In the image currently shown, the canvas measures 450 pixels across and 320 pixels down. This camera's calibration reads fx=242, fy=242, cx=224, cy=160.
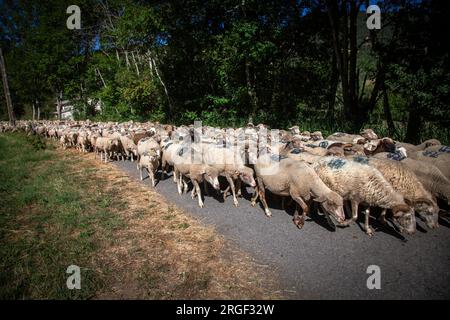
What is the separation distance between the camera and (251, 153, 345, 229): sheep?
5004mm

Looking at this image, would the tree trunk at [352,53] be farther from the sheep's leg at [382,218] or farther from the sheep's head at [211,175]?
the sheep's head at [211,175]

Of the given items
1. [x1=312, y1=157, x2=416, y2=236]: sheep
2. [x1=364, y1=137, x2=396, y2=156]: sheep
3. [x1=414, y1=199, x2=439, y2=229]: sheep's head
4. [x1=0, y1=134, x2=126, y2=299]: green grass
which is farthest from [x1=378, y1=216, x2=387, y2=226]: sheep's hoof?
[x1=0, y1=134, x2=126, y2=299]: green grass

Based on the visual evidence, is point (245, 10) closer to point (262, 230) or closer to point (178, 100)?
point (178, 100)

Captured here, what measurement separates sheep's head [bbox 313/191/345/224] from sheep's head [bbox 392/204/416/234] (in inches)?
40.8

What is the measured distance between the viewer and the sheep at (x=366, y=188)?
189 inches

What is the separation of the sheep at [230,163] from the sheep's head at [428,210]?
3787mm

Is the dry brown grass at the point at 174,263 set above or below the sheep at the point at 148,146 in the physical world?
below

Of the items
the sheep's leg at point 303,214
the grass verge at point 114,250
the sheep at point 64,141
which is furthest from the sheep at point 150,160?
the sheep at point 64,141

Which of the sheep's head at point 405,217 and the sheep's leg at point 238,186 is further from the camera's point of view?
the sheep's leg at point 238,186

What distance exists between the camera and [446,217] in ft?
17.9

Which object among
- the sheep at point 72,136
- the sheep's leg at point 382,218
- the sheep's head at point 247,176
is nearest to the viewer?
the sheep's leg at point 382,218

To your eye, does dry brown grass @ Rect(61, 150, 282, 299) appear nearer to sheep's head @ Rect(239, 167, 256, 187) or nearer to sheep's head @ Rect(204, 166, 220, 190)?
sheep's head @ Rect(204, 166, 220, 190)

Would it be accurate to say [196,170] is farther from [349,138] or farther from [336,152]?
[349,138]
